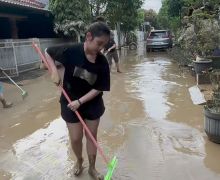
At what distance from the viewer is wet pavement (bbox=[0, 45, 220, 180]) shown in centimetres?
484

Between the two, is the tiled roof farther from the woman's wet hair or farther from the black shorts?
the woman's wet hair

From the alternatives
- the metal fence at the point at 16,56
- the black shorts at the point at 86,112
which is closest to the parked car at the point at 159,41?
the metal fence at the point at 16,56

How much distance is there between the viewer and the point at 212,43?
36.9 feet

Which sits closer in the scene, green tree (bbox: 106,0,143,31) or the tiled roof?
the tiled roof

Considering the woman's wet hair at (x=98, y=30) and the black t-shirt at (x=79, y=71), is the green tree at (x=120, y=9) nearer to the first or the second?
the black t-shirt at (x=79, y=71)

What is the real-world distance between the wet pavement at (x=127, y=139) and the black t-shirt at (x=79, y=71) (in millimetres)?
1117

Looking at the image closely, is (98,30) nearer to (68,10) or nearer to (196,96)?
(196,96)

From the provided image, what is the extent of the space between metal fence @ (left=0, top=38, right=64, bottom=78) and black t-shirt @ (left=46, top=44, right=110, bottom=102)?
9713 mm

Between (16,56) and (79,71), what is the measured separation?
10571 millimetres

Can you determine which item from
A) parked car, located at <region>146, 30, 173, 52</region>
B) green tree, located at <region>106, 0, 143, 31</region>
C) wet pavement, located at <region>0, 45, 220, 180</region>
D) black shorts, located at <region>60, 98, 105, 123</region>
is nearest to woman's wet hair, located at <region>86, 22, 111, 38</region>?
black shorts, located at <region>60, 98, 105, 123</region>

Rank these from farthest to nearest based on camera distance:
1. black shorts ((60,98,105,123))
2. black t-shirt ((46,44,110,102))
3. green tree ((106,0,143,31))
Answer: green tree ((106,0,143,31))
black shorts ((60,98,105,123))
black t-shirt ((46,44,110,102))

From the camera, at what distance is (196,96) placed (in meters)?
8.93

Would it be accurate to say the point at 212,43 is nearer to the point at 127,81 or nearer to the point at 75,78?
the point at 127,81

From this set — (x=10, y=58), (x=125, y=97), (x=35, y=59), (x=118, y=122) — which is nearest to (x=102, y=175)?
(x=118, y=122)
